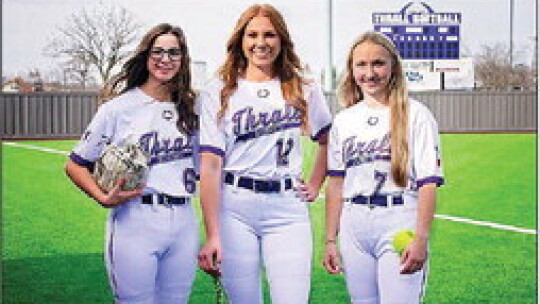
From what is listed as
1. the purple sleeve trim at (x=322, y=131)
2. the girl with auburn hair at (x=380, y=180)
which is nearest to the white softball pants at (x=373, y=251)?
the girl with auburn hair at (x=380, y=180)

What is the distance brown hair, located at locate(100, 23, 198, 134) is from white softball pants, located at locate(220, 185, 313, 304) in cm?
20

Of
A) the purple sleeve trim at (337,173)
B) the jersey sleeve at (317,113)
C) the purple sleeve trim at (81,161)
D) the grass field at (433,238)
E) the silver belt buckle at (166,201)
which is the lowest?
the grass field at (433,238)

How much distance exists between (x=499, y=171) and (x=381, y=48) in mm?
5957

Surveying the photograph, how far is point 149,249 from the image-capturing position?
282cm

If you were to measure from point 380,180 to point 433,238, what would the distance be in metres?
3.08

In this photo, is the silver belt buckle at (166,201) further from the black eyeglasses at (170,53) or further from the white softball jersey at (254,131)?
the black eyeglasses at (170,53)

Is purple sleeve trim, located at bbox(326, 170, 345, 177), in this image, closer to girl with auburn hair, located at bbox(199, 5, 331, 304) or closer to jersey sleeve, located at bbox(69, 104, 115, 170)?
girl with auburn hair, located at bbox(199, 5, 331, 304)

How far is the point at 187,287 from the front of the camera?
287 centimetres

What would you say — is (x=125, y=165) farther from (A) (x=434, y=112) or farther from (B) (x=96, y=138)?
(A) (x=434, y=112)

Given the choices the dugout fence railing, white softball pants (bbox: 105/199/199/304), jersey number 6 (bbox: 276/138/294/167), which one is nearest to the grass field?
the dugout fence railing

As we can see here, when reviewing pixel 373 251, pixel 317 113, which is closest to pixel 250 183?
pixel 317 113

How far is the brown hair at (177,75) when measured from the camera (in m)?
2.78

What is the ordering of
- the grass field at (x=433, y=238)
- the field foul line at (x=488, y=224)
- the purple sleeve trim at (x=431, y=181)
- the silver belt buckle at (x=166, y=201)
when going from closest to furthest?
the purple sleeve trim at (x=431, y=181)
the silver belt buckle at (x=166, y=201)
the grass field at (x=433, y=238)
the field foul line at (x=488, y=224)

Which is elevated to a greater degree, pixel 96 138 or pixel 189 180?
pixel 96 138
